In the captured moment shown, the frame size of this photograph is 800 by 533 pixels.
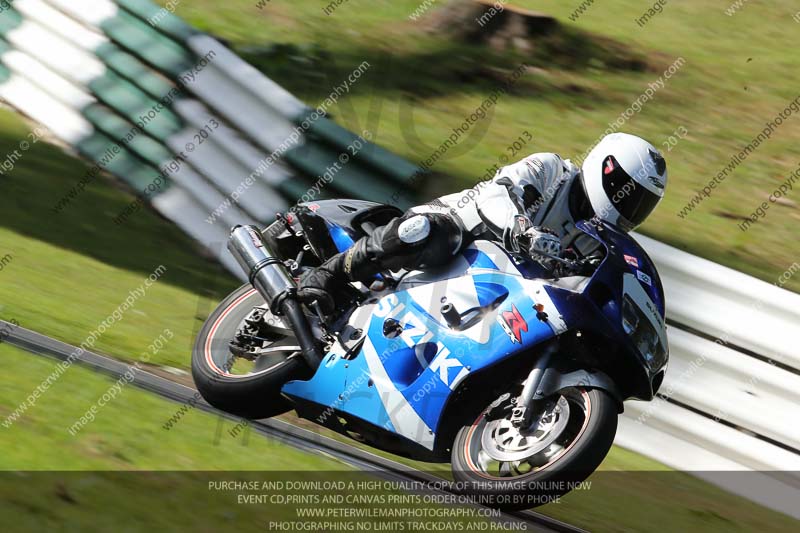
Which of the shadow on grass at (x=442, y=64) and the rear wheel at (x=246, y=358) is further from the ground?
the rear wheel at (x=246, y=358)

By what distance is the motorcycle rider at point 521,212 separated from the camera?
543 cm

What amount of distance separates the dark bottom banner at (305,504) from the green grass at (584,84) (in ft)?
11.3

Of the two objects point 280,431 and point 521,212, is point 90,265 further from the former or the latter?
point 521,212

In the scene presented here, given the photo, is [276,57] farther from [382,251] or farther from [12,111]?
[382,251]

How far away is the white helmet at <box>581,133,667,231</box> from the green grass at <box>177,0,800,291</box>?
3120 millimetres

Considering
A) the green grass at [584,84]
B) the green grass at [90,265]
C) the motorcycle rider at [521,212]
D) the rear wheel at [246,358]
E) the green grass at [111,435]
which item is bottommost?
the green grass at [584,84]

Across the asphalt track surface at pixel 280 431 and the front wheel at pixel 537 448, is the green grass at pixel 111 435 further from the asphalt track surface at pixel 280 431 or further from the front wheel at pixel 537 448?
the front wheel at pixel 537 448

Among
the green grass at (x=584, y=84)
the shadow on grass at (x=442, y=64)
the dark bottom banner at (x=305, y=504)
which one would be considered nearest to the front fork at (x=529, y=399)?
the dark bottom banner at (x=305, y=504)

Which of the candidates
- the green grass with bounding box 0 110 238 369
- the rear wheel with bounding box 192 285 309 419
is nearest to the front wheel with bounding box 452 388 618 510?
the rear wheel with bounding box 192 285 309 419

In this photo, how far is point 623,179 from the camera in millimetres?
5430

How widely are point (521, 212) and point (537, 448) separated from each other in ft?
3.76

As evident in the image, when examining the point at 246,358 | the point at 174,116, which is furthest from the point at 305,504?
the point at 174,116

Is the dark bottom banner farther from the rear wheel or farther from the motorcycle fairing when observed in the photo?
the rear wheel

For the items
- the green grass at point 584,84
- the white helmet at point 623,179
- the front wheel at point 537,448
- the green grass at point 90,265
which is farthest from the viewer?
the green grass at point 584,84
